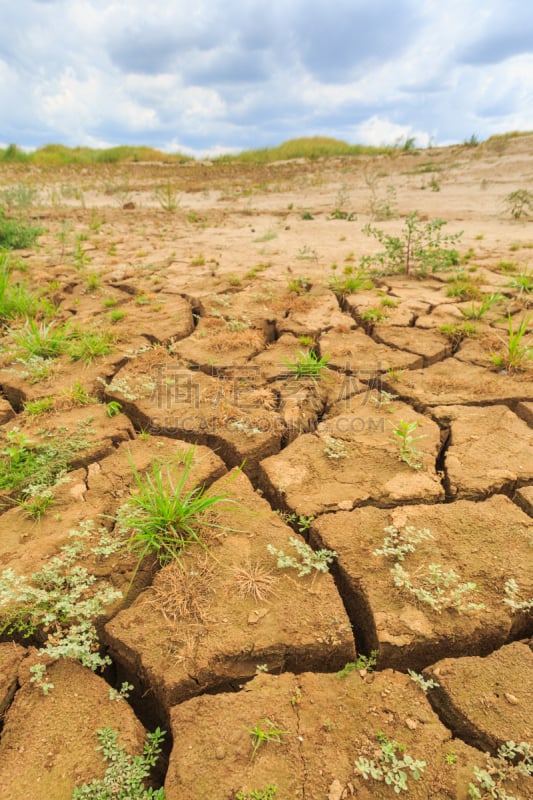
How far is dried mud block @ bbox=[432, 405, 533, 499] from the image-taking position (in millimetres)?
1960

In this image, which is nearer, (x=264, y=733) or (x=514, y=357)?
(x=264, y=733)

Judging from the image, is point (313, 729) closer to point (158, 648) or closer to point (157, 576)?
point (158, 648)

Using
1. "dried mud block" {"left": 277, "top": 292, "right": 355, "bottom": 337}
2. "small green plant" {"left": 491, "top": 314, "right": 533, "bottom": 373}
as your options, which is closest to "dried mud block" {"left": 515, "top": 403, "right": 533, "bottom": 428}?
"small green plant" {"left": 491, "top": 314, "right": 533, "bottom": 373}

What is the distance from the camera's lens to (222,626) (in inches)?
56.1

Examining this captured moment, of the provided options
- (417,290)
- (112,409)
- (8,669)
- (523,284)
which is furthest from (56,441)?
(523,284)

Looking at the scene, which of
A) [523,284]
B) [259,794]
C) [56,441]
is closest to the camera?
[259,794]

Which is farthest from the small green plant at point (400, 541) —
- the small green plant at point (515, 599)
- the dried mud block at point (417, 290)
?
the dried mud block at point (417, 290)

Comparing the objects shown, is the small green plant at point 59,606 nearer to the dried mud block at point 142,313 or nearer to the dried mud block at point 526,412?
the dried mud block at point 142,313

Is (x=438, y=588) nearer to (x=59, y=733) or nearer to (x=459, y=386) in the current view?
(x=59, y=733)

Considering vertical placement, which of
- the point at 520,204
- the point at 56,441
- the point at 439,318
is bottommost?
the point at 56,441

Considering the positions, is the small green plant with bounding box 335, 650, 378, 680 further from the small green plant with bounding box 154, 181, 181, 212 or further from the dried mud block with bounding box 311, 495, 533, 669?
the small green plant with bounding box 154, 181, 181, 212

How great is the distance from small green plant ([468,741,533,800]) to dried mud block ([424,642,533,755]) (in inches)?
1.0

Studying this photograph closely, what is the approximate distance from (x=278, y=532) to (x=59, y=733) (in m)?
0.87

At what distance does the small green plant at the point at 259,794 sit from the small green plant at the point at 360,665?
1.08ft
